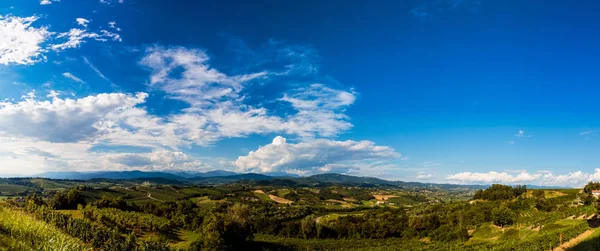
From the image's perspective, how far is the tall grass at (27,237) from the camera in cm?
618

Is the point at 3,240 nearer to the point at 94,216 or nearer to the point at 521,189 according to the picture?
the point at 94,216

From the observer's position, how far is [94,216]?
85.9 meters

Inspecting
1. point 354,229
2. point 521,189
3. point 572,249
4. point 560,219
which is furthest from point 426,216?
point 572,249

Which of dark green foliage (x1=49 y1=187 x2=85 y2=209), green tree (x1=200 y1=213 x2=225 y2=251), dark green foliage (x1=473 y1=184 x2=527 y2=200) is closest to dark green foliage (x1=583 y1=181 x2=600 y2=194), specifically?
dark green foliage (x1=473 y1=184 x2=527 y2=200)

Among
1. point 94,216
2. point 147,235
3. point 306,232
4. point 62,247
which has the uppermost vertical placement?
point 62,247

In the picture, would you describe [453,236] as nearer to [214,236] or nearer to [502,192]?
Answer: [502,192]

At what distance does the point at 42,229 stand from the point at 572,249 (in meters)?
69.2

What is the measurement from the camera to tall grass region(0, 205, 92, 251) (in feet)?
20.3

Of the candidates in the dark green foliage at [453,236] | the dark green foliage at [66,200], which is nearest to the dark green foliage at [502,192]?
the dark green foliage at [453,236]

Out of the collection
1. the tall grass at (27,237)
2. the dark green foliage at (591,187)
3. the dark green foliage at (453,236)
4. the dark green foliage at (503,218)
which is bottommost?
the dark green foliage at (453,236)

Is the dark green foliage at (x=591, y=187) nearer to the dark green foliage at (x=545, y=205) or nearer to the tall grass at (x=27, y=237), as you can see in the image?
the dark green foliage at (x=545, y=205)

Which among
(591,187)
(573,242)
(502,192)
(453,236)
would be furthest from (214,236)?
(502,192)

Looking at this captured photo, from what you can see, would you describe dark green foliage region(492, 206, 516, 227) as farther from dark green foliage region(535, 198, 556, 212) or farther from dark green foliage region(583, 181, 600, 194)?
dark green foliage region(583, 181, 600, 194)

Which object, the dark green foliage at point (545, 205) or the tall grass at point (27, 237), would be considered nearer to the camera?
Result: the tall grass at point (27, 237)
